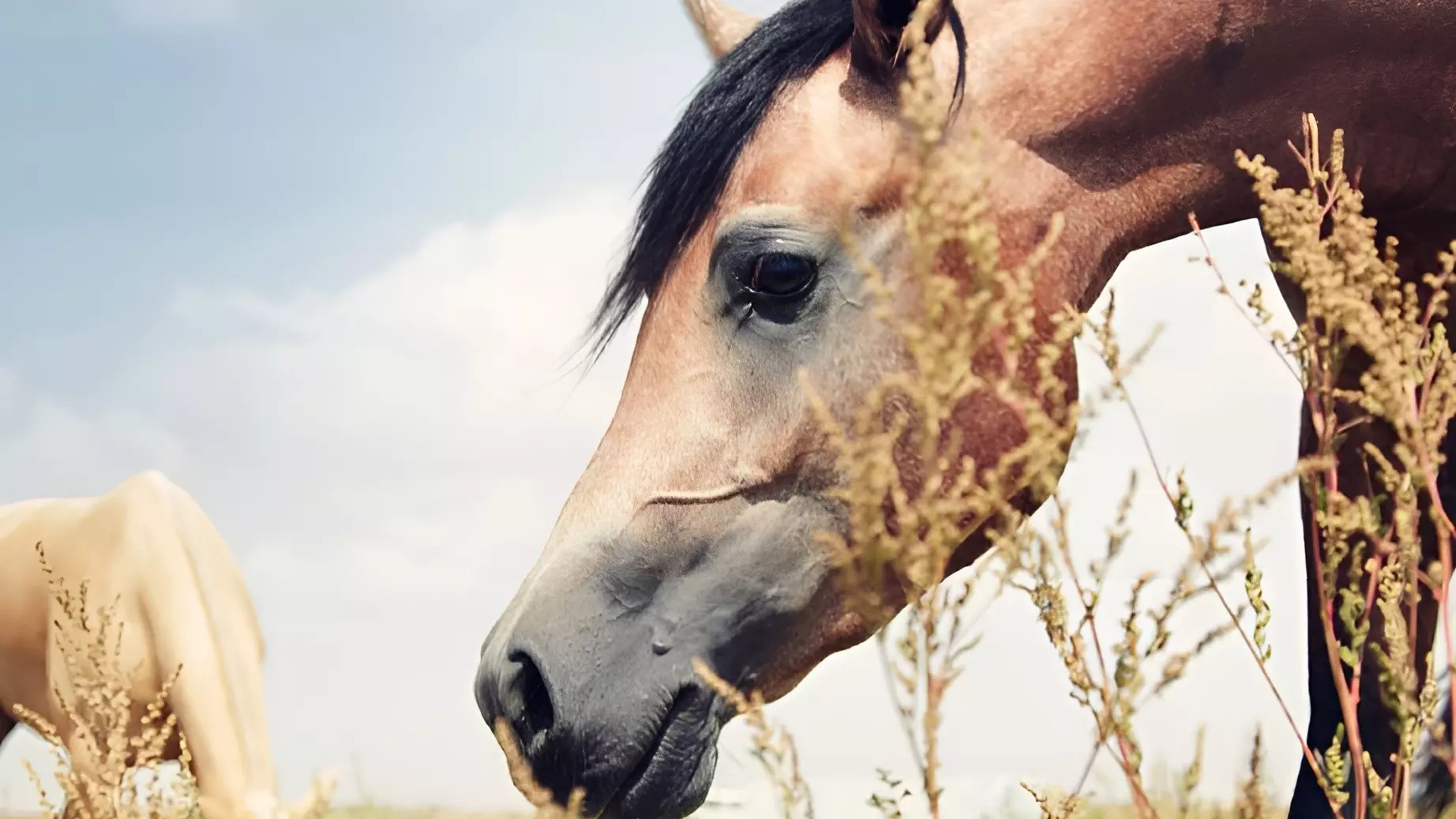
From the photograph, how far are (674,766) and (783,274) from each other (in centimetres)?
102

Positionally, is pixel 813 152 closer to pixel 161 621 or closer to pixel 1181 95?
pixel 1181 95

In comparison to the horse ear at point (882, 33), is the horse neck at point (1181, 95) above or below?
below

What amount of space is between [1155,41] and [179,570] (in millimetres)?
4257

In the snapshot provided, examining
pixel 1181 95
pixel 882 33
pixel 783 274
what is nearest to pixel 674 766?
pixel 783 274

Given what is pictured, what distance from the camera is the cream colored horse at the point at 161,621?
14.6ft

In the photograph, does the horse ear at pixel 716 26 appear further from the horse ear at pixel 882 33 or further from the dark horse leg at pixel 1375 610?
the dark horse leg at pixel 1375 610

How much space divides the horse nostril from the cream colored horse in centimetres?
189

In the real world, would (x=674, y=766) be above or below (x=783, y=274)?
below

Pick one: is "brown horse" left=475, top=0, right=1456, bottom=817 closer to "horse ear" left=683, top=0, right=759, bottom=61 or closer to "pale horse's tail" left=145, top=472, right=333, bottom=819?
"horse ear" left=683, top=0, right=759, bottom=61

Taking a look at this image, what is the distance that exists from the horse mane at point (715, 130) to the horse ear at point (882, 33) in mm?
59

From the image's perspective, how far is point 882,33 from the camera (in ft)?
8.61

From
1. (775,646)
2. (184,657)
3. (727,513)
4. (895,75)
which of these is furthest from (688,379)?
(184,657)

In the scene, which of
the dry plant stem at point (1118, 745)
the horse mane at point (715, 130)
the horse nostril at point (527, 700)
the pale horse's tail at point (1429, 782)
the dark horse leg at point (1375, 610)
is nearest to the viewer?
the dry plant stem at point (1118, 745)

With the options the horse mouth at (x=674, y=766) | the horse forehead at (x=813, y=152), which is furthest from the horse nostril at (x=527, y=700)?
the horse forehead at (x=813, y=152)
